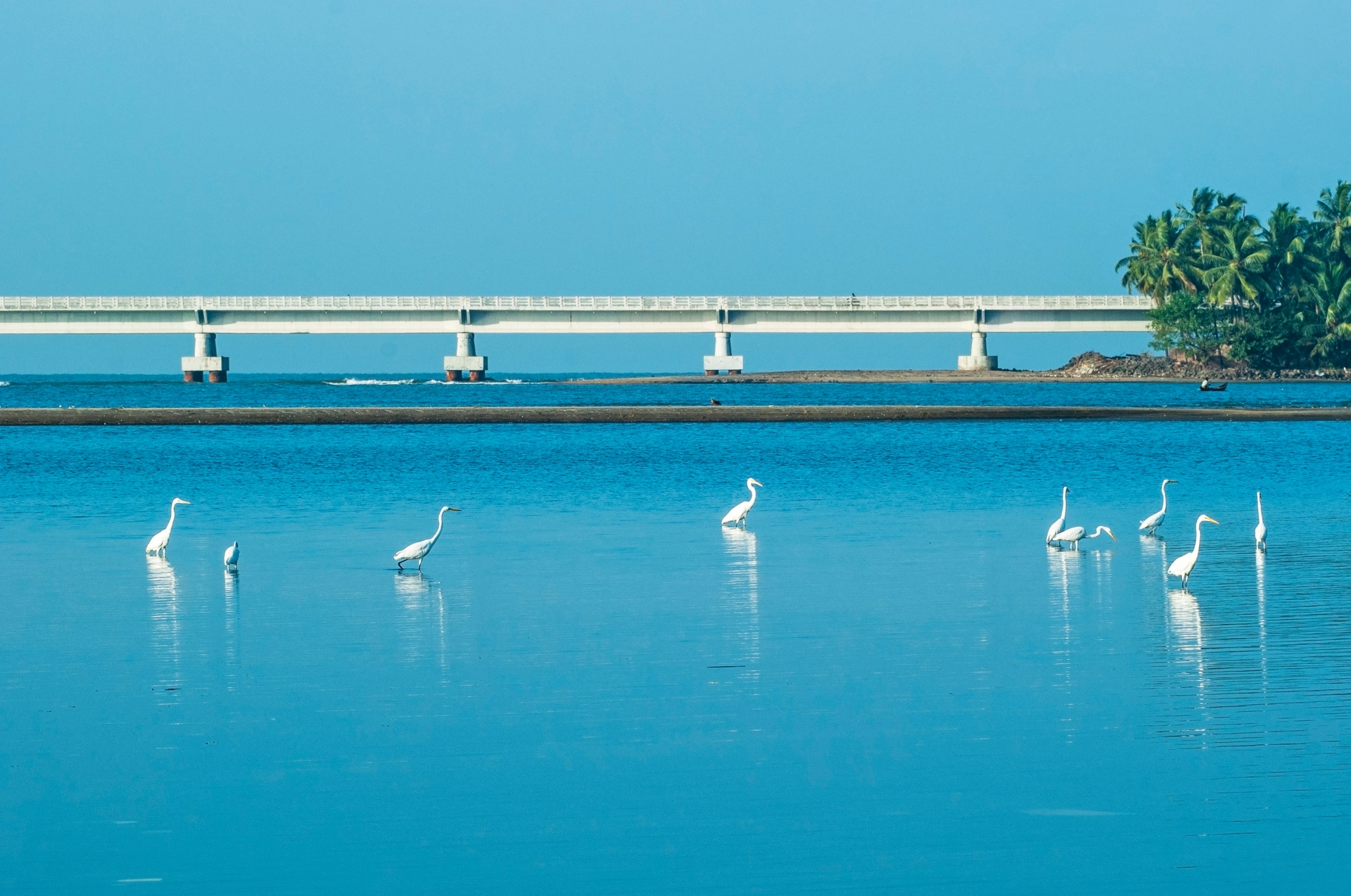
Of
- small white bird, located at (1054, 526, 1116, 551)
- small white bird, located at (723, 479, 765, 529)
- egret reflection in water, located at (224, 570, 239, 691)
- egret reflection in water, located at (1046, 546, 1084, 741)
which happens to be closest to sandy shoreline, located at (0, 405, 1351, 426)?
small white bird, located at (723, 479, 765, 529)

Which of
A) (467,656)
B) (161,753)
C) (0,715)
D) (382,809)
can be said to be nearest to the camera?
(382,809)

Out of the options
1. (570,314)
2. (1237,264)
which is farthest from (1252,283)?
(570,314)

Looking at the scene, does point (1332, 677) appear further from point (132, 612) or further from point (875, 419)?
point (875, 419)

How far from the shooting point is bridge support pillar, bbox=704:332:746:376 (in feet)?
390

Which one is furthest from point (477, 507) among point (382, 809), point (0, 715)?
point (382, 809)

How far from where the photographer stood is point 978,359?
121875mm

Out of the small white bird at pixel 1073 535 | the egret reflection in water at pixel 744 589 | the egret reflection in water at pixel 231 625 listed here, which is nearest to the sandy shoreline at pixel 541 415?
the egret reflection in water at pixel 744 589

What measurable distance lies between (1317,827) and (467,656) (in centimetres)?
773

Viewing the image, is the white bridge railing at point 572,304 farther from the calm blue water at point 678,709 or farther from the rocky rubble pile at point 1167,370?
the calm blue water at point 678,709

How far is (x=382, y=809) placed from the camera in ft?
30.8

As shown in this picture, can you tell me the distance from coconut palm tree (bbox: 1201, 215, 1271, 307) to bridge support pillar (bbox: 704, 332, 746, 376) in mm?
33856

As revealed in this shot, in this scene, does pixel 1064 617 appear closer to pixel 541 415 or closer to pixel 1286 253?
pixel 541 415

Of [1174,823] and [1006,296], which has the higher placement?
[1006,296]

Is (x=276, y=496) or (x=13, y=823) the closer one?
(x=13, y=823)
